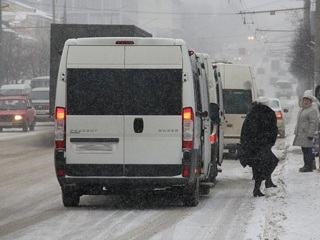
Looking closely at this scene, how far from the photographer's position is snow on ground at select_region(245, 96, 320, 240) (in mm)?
11516

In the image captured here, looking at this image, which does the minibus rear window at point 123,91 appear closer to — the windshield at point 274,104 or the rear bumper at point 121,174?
the rear bumper at point 121,174

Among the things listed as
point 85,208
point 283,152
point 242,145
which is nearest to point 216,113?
point 242,145

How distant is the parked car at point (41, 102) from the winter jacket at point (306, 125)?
35.2 meters

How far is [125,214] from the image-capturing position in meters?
14.1

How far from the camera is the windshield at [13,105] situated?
46.3 metres

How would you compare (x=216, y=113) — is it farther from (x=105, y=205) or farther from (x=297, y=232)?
(x=297, y=232)

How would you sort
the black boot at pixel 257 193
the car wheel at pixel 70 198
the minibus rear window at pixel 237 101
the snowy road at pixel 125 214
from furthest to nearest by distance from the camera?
the minibus rear window at pixel 237 101
the black boot at pixel 257 193
the car wheel at pixel 70 198
the snowy road at pixel 125 214

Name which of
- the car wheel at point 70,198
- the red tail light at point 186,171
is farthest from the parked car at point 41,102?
the red tail light at point 186,171

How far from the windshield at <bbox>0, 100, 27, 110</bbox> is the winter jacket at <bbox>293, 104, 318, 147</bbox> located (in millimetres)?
27358

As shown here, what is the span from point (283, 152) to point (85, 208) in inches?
589

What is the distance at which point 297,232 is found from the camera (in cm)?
1150

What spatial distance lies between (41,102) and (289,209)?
4209cm

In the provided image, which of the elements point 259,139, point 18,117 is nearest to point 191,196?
point 259,139

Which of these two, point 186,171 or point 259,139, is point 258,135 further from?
point 186,171
